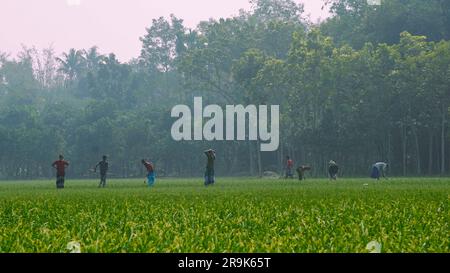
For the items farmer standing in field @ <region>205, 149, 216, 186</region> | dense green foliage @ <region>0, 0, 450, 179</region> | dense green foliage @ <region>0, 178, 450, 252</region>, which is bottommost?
dense green foliage @ <region>0, 178, 450, 252</region>

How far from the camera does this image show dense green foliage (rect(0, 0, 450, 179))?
2174 inches

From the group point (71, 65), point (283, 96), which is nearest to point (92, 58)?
point (71, 65)

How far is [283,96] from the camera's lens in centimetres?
6231

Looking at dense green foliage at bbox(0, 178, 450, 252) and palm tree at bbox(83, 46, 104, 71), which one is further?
palm tree at bbox(83, 46, 104, 71)

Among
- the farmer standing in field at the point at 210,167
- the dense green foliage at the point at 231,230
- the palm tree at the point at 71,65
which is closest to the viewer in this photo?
the dense green foliage at the point at 231,230

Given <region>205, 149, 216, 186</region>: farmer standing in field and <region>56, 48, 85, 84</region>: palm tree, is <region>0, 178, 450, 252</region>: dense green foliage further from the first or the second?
<region>56, 48, 85, 84</region>: palm tree

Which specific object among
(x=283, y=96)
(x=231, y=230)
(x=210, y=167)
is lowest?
(x=231, y=230)

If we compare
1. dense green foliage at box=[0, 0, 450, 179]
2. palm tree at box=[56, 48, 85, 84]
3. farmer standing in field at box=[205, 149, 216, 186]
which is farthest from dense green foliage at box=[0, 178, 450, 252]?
palm tree at box=[56, 48, 85, 84]

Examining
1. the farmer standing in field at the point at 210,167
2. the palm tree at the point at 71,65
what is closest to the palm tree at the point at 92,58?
the palm tree at the point at 71,65

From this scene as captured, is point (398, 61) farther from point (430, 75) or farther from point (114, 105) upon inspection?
point (114, 105)

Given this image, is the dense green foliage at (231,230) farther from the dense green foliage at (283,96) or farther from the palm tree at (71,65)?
the palm tree at (71,65)

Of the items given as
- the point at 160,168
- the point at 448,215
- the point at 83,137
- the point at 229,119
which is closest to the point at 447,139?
the point at 229,119

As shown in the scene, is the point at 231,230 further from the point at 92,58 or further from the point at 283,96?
the point at 92,58

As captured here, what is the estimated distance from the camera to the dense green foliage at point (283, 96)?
5522 cm
